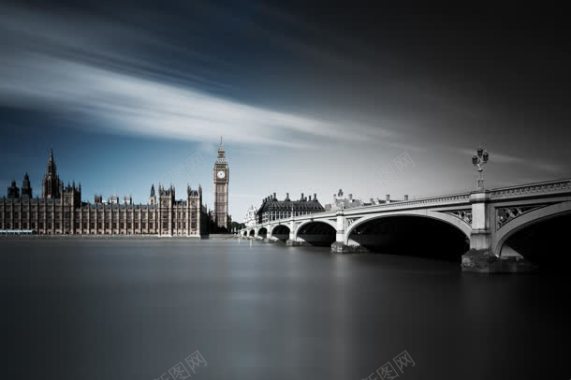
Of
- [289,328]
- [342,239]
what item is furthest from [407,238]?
[289,328]

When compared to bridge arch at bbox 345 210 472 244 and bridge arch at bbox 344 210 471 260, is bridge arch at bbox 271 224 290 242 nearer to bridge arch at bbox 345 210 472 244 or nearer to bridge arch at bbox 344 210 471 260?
bridge arch at bbox 344 210 471 260

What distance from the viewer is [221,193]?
162m

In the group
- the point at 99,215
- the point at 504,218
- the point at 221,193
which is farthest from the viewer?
the point at 221,193

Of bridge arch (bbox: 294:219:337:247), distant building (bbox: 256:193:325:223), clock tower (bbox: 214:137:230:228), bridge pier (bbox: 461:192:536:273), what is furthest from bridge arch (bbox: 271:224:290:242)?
bridge pier (bbox: 461:192:536:273)

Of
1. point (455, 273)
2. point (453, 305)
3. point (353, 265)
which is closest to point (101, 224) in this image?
point (353, 265)

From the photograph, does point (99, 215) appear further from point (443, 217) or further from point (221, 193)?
point (443, 217)

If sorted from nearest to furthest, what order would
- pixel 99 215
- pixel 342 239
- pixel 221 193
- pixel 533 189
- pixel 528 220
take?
pixel 533 189 → pixel 528 220 → pixel 342 239 → pixel 99 215 → pixel 221 193

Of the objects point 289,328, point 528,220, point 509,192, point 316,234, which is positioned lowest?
point 289,328

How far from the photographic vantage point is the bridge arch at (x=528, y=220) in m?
23.0

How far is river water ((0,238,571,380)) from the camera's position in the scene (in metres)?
12.6

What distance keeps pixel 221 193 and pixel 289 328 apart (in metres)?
147

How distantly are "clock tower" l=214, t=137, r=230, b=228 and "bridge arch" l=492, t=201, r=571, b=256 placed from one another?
137 meters

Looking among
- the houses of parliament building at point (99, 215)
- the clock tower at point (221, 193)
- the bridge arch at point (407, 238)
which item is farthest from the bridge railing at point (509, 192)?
the clock tower at point (221, 193)

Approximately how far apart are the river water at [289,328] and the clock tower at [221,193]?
429 ft
